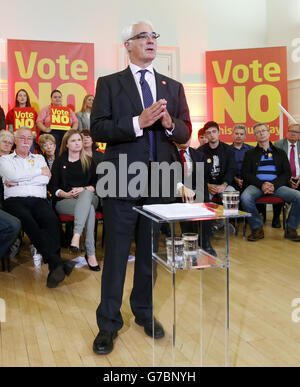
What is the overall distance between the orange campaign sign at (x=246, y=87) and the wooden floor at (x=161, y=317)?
3.47 m

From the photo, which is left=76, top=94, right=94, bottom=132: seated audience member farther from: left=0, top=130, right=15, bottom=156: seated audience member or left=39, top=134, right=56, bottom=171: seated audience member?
left=0, top=130, right=15, bottom=156: seated audience member

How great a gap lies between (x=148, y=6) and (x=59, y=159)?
384cm

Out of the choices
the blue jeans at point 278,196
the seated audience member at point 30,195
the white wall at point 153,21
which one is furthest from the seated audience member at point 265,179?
the white wall at point 153,21

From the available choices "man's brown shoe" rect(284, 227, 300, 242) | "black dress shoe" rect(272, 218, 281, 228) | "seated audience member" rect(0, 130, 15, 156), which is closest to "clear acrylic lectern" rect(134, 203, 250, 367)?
"seated audience member" rect(0, 130, 15, 156)

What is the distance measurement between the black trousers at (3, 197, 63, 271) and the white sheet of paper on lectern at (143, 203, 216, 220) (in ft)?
5.40

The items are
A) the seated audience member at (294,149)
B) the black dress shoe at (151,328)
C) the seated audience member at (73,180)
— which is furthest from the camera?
the seated audience member at (294,149)

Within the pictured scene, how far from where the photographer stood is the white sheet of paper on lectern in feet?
5.34

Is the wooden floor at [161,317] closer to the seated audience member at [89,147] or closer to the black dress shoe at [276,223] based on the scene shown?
the seated audience member at [89,147]

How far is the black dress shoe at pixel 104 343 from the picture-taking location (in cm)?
209

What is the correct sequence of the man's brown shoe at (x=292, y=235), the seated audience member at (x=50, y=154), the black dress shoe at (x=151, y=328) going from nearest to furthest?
→ the black dress shoe at (x=151, y=328)
the seated audience member at (x=50, y=154)
the man's brown shoe at (x=292, y=235)

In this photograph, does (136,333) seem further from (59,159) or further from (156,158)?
(59,159)

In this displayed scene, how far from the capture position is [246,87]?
672cm

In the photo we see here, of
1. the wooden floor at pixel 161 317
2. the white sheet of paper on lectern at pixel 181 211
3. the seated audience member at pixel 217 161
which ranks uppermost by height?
the seated audience member at pixel 217 161

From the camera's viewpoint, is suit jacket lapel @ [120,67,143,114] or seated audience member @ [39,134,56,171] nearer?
suit jacket lapel @ [120,67,143,114]
